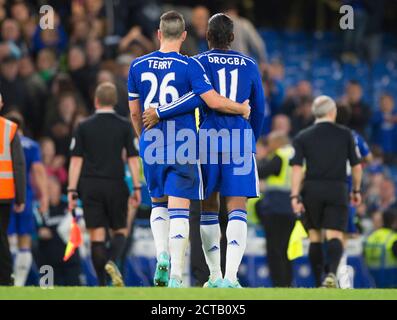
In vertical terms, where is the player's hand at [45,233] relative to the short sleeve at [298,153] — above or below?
above

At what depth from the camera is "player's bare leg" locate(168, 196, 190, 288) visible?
1226 cm

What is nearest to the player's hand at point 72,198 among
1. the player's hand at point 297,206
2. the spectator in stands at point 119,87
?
the player's hand at point 297,206

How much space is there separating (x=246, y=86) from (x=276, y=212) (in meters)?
5.72

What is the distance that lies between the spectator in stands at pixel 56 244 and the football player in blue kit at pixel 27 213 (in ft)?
2.37

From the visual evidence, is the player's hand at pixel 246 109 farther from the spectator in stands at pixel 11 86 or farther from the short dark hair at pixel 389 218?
the spectator in stands at pixel 11 86

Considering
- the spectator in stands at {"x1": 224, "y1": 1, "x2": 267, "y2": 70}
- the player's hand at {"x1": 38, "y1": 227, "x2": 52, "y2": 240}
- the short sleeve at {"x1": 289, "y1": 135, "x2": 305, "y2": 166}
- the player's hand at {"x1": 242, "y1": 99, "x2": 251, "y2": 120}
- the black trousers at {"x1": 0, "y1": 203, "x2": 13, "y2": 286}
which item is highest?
the spectator in stands at {"x1": 224, "y1": 1, "x2": 267, "y2": 70}

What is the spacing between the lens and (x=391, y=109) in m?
24.2

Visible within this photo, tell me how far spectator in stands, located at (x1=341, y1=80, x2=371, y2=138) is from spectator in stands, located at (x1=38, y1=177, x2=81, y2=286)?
5.76m

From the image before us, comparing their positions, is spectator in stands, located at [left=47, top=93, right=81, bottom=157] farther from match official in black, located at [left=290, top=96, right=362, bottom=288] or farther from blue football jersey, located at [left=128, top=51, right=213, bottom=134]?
blue football jersey, located at [left=128, top=51, right=213, bottom=134]

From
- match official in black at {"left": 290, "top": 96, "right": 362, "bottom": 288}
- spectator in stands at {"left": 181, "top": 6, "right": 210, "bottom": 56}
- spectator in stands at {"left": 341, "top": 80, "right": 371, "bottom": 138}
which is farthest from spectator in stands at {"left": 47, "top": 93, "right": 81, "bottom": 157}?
match official in black at {"left": 290, "top": 96, "right": 362, "bottom": 288}

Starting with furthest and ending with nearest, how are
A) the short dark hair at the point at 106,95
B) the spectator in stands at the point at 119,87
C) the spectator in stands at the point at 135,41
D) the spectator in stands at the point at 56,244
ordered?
the spectator in stands at the point at 135,41 < the spectator in stands at the point at 119,87 < the spectator in stands at the point at 56,244 < the short dark hair at the point at 106,95

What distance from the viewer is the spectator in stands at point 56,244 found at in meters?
18.6

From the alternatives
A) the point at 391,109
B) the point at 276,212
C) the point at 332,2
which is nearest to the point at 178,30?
the point at 276,212

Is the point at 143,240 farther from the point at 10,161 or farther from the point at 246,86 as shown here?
the point at 246,86
